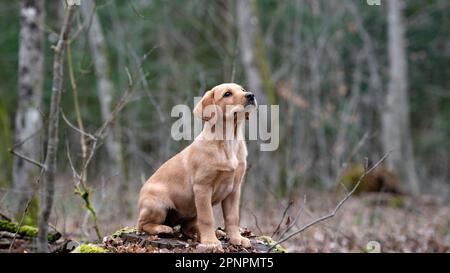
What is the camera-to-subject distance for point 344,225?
38.4ft

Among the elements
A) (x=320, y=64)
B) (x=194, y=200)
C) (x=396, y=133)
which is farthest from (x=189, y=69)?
(x=194, y=200)

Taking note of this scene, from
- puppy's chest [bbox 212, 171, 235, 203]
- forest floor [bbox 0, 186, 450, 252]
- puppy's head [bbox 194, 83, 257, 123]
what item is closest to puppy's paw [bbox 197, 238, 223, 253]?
forest floor [bbox 0, 186, 450, 252]

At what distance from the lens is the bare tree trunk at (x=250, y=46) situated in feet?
53.8

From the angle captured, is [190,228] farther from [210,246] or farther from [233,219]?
[210,246]

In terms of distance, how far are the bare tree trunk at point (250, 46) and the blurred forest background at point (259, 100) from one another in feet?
0.14

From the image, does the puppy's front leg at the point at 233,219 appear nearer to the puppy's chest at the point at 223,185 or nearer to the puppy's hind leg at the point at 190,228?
the puppy's chest at the point at 223,185

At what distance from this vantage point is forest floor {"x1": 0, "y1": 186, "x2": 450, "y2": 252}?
867 cm

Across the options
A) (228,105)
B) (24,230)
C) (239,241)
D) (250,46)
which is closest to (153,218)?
(239,241)

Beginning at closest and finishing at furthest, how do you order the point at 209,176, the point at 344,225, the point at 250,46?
the point at 209,176
the point at 344,225
the point at 250,46

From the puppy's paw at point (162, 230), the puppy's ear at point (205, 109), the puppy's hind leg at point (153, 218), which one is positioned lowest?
the puppy's paw at point (162, 230)

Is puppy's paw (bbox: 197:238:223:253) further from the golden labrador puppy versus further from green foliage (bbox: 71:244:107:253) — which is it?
green foliage (bbox: 71:244:107:253)

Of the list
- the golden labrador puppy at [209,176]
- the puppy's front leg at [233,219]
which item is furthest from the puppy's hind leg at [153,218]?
the puppy's front leg at [233,219]

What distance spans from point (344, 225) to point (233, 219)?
681 cm
